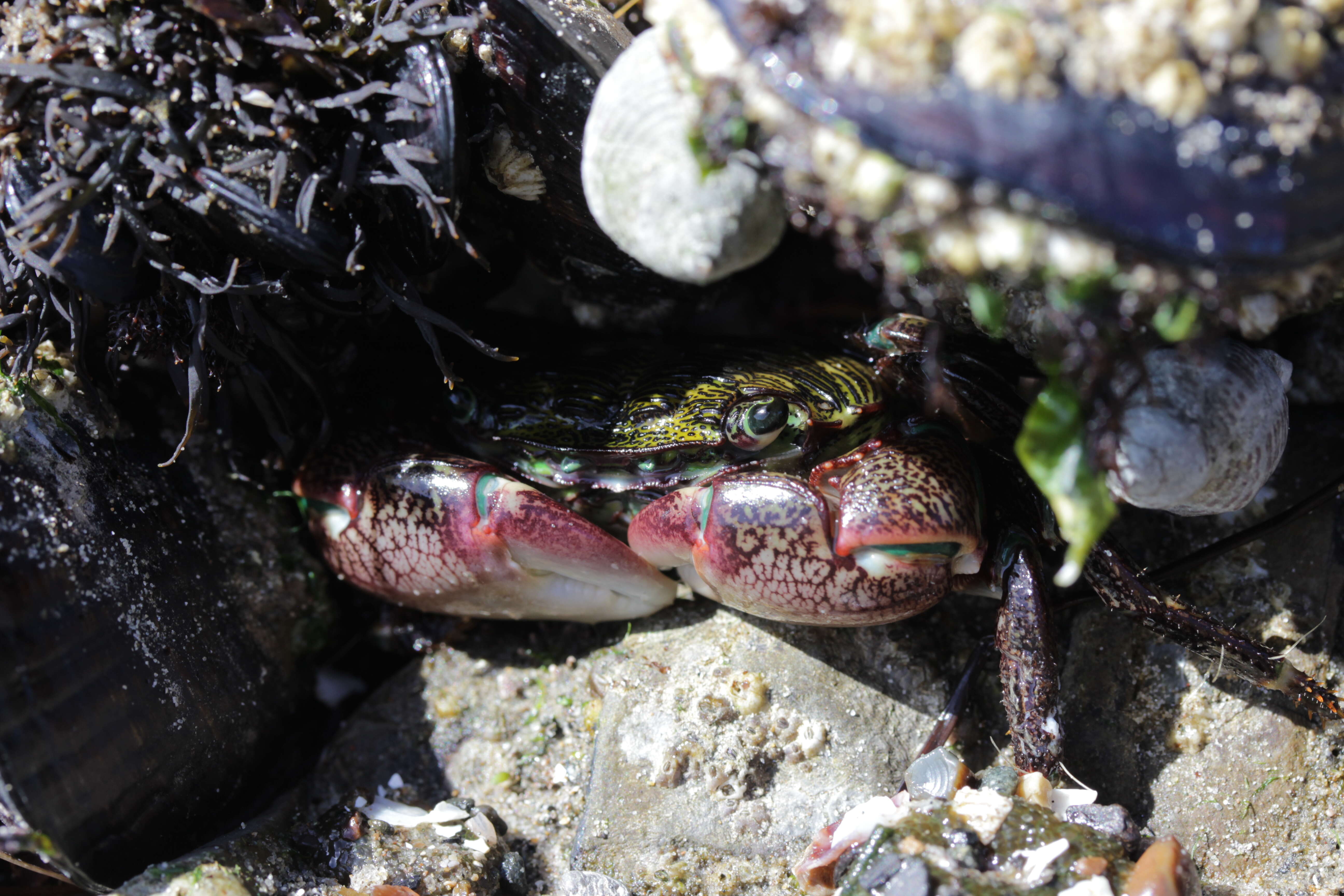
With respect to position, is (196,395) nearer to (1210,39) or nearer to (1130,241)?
(1130,241)

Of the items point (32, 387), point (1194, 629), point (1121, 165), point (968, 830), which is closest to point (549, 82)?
point (1121, 165)

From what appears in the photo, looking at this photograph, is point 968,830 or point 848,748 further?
point 848,748

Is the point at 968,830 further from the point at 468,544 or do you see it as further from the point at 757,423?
the point at 468,544

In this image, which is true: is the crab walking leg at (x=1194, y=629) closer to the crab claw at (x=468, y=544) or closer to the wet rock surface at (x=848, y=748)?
the wet rock surface at (x=848, y=748)

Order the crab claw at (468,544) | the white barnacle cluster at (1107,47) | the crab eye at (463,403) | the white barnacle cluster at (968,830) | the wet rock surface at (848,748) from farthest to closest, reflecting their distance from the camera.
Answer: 1. the crab eye at (463,403)
2. the crab claw at (468,544)
3. the wet rock surface at (848,748)
4. the white barnacle cluster at (968,830)
5. the white barnacle cluster at (1107,47)

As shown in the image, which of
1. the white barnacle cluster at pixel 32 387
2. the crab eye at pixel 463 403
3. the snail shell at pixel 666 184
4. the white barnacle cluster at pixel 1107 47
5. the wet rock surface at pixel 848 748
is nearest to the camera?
the white barnacle cluster at pixel 1107 47

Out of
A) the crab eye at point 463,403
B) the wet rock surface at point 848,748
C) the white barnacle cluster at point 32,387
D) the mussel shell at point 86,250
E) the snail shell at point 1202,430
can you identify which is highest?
the mussel shell at point 86,250

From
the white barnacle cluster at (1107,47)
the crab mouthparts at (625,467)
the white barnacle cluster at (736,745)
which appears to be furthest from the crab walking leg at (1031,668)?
the white barnacle cluster at (1107,47)
